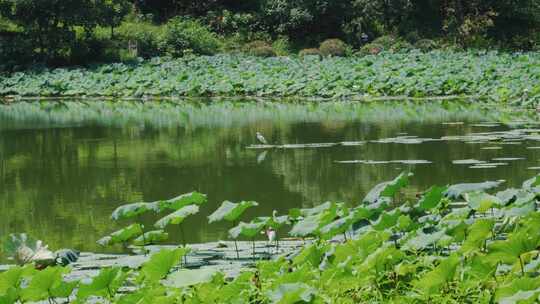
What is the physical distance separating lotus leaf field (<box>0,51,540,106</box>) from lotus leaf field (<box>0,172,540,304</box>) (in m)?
9.97

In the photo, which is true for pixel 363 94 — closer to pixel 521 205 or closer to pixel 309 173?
pixel 309 173

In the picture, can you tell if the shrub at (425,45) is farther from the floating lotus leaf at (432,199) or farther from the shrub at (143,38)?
the floating lotus leaf at (432,199)

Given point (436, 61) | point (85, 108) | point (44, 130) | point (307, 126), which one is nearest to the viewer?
point (307, 126)

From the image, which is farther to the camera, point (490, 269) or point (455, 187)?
point (455, 187)

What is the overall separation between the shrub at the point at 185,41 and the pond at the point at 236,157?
32.8 feet

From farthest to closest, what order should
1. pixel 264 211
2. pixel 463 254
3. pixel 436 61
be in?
pixel 436 61
pixel 264 211
pixel 463 254

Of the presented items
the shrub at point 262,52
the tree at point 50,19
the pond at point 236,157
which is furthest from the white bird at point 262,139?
the shrub at point 262,52

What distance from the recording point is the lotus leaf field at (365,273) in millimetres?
3420

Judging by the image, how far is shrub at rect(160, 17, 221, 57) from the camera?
81.7 feet

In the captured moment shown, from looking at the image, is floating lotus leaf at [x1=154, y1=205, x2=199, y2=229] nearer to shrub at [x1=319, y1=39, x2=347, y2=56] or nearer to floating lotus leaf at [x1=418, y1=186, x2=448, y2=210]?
floating lotus leaf at [x1=418, y1=186, x2=448, y2=210]

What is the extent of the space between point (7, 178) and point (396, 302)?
18.5 ft

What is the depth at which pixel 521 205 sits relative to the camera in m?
4.30

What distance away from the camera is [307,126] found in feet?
39.7

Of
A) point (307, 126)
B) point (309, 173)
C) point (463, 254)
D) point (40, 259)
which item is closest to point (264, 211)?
point (309, 173)
